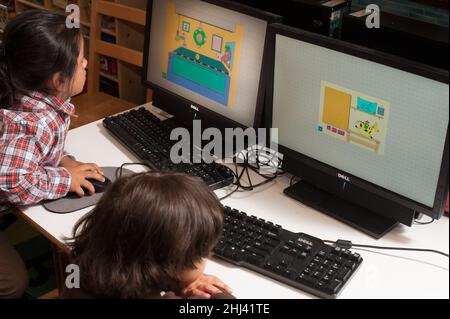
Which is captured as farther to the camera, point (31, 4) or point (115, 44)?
point (31, 4)

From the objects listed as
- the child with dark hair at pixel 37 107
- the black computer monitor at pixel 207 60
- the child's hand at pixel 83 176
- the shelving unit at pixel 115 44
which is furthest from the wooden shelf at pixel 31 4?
the child's hand at pixel 83 176

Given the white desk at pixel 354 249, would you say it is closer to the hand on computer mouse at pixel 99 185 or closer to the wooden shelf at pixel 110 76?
the hand on computer mouse at pixel 99 185

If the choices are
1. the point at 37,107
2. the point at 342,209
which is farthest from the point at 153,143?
the point at 342,209

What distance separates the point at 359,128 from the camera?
1227 mm

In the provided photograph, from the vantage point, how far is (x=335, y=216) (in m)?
1.32

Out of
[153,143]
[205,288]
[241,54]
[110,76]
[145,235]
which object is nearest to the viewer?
[145,235]

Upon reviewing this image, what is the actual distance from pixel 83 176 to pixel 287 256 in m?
0.56

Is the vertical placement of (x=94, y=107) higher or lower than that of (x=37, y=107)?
lower

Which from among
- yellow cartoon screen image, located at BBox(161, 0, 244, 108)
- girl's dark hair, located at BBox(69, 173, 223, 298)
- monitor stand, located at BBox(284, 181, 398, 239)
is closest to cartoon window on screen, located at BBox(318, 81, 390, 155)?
monitor stand, located at BBox(284, 181, 398, 239)

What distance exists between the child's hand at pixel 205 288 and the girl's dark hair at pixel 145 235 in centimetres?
8

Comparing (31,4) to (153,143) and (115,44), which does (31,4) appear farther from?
(153,143)

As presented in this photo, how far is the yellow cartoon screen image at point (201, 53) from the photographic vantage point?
1.46 metres
